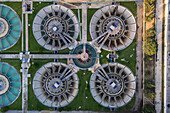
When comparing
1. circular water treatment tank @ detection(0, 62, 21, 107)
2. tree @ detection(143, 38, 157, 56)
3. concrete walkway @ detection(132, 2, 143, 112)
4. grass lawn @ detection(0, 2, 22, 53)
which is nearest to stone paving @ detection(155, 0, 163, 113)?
tree @ detection(143, 38, 157, 56)

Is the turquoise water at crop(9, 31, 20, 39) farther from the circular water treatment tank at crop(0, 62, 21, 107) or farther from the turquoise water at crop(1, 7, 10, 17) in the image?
the circular water treatment tank at crop(0, 62, 21, 107)

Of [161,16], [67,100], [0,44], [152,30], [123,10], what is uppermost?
[123,10]

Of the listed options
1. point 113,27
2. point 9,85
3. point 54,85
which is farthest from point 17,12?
point 113,27

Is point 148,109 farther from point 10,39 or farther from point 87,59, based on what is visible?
point 10,39

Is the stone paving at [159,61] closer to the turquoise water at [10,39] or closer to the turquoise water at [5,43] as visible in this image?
the turquoise water at [10,39]

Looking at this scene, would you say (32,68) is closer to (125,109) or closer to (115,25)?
(115,25)

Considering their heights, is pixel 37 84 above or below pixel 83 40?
below

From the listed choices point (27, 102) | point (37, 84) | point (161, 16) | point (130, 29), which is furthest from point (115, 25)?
point (27, 102)
